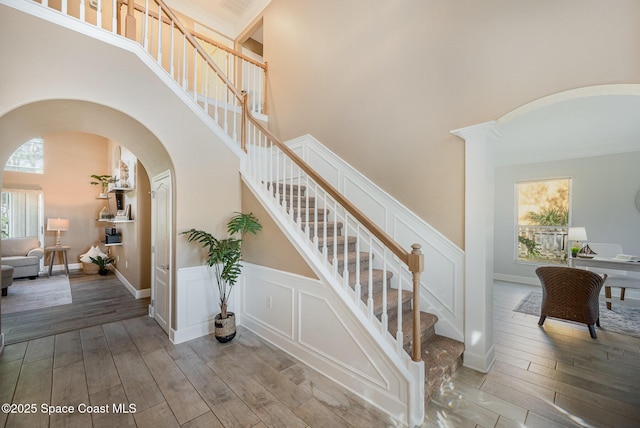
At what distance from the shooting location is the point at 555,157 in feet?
17.6

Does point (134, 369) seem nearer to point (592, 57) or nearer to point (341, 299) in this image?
point (341, 299)

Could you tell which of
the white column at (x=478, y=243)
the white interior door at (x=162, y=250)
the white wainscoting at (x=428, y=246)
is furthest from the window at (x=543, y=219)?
the white interior door at (x=162, y=250)

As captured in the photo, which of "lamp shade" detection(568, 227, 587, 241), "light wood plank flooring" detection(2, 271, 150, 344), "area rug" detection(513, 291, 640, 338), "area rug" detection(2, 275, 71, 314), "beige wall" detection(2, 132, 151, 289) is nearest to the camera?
"light wood plank flooring" detection(2, 271, 150, 344)

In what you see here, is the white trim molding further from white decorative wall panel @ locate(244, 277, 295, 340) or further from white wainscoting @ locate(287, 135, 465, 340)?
white wainscoting @ locate(287, 135, 465, 340)

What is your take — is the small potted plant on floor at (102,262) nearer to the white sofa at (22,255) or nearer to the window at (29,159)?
the white sofa at (22,255)

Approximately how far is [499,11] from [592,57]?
905mm

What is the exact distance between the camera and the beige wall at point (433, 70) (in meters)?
2.04

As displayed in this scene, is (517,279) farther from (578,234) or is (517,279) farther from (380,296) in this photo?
(380,296)

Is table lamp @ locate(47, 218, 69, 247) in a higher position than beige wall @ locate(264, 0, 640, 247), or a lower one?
lower

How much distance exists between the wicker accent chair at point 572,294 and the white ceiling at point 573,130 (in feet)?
6.10

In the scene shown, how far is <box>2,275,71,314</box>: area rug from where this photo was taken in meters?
4.08

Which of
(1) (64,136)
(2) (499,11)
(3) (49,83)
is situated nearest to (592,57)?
(2) (499,11)

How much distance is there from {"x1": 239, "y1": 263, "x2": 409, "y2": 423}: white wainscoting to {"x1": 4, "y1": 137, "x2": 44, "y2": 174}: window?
295 inches

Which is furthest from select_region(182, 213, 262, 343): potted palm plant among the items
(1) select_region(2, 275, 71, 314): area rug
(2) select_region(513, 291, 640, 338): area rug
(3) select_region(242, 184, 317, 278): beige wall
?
(2) select_region(513, 291, 640, 338): area rug
